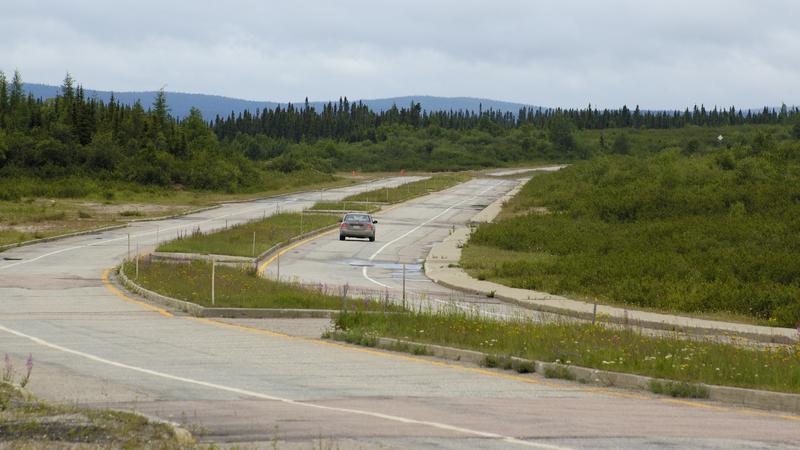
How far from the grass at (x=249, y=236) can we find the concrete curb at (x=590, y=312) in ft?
28.1

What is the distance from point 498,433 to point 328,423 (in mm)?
1784

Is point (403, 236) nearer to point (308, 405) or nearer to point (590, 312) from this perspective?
point (590, 312)

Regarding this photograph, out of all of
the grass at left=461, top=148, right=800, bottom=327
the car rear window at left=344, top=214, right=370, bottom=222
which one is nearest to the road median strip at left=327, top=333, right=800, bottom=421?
the grass at left=461, top=148, right=800, bottom=327

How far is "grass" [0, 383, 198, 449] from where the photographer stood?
9.41 m

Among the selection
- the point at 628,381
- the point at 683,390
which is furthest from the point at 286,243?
the point at 683,390

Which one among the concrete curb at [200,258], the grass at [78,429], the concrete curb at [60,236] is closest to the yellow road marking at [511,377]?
the grass at [78,429]

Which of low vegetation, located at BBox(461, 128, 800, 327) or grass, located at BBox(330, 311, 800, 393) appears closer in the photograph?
grass, located at BBox(330, 311, 800, 393)

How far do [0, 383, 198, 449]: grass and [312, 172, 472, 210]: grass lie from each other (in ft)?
212

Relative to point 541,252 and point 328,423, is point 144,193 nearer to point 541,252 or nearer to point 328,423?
point 541,252

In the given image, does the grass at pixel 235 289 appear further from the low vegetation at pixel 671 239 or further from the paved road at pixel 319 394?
the low vegetation at pixel 671 239

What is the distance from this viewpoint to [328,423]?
1092cm

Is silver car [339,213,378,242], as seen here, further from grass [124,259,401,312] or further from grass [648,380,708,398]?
grass [648,380,708,398]

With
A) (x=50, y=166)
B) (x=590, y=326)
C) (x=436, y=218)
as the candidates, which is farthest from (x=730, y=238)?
(x=50, y=166)

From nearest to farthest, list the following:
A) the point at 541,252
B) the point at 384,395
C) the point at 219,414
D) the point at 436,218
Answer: the point at 219,414, the point at 384,395, the point at 541,252, the point at 436,218
